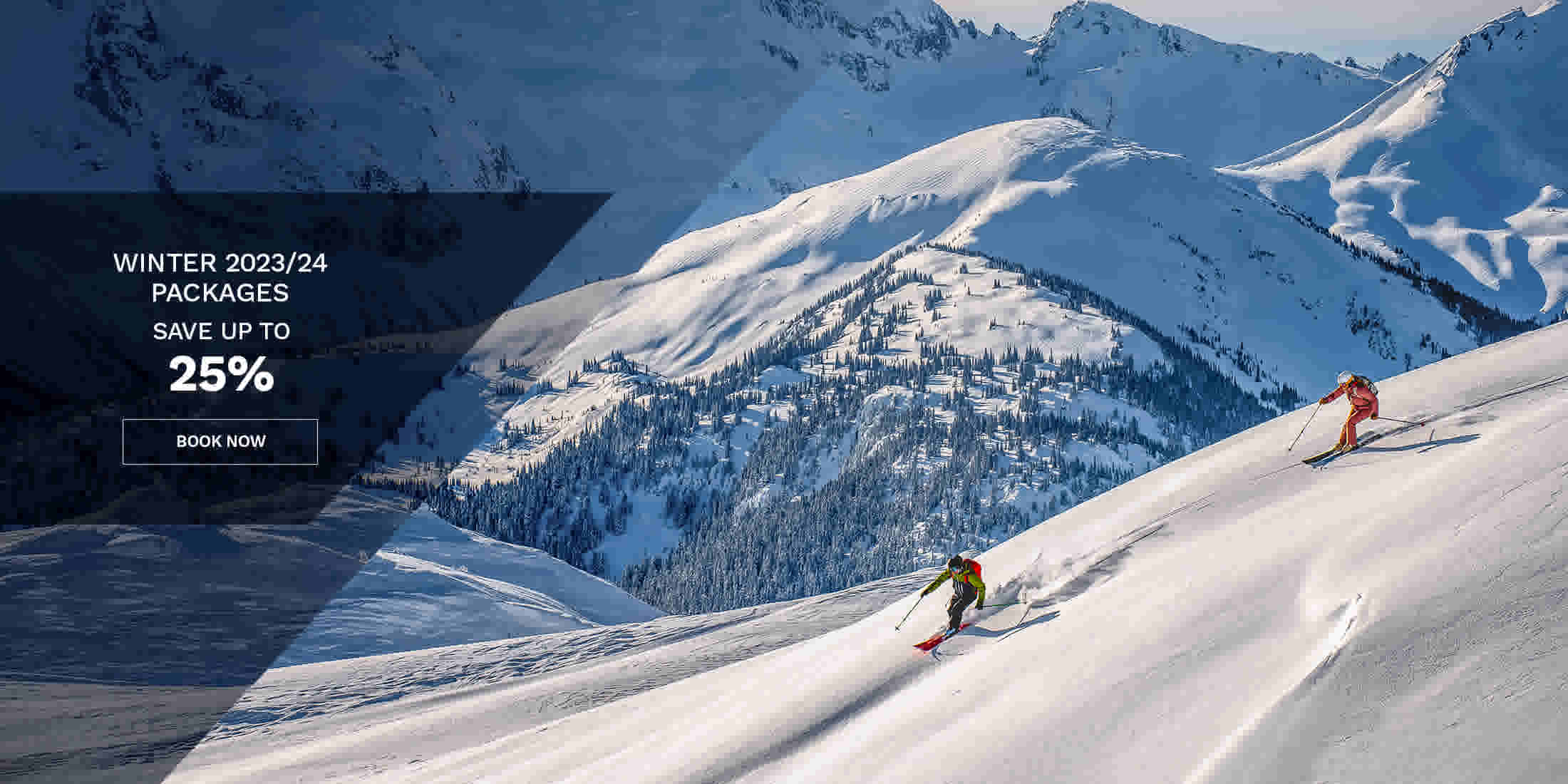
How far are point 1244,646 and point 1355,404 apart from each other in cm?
567

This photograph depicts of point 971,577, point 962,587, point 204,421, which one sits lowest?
point 962,587

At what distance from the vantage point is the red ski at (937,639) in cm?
1700

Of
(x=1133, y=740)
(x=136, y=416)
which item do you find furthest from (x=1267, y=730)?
(x=136, y=416)

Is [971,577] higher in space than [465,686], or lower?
higher

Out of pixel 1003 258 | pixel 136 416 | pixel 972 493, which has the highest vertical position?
pixel 1003 258

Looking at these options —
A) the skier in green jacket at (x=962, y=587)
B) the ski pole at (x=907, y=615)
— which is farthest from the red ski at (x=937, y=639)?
the ski pole at (x=907, y=615)

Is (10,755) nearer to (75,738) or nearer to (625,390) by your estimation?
(75,738)

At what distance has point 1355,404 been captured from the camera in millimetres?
16875

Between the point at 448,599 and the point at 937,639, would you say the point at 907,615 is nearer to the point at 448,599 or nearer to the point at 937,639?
the point at 937,639

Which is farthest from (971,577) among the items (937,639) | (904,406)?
(904,406)

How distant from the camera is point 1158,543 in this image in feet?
54.0

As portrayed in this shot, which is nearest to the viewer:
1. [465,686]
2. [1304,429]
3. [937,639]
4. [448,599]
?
[937,639]

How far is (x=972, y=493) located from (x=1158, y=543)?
10254cm

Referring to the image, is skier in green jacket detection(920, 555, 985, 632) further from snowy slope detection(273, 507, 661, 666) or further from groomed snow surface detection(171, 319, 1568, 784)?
snowy slope detection(273, 507, 661, 666)
